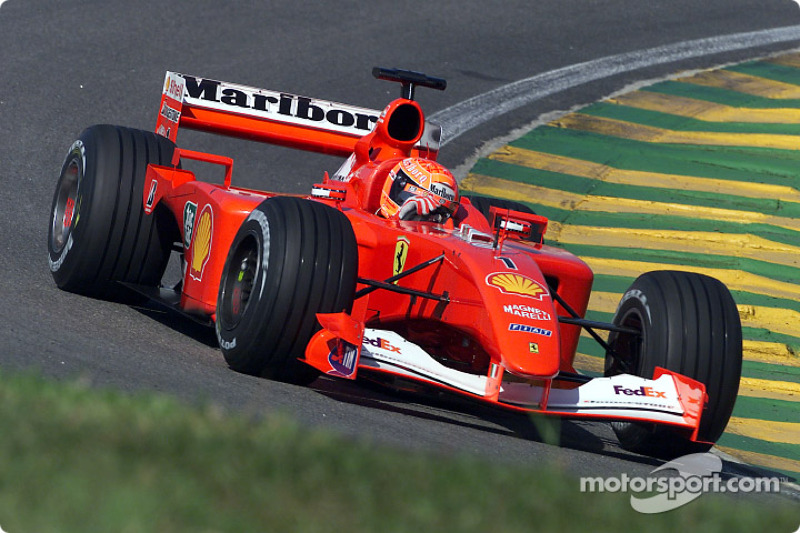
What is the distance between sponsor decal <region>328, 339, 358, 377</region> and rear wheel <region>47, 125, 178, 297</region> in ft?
7.09

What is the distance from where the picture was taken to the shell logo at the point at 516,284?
578cm

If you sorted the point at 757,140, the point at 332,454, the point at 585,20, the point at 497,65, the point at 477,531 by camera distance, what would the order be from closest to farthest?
1. the point at 477,531
2. the point at 332,454
3. the point at 757,140
4. the point at 497,65
5. the point at 585,20

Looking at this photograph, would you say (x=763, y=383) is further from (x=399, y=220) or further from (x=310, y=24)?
(x=310, y=24)

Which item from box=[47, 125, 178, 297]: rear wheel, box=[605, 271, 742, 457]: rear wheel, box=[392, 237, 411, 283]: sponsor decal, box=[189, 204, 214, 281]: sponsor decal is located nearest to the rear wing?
box=[47, 125, 178, 297]: rear wheel

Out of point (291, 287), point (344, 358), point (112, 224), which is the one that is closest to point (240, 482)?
point (344, 358)

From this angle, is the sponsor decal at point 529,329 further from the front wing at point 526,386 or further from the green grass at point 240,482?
the green grass at point 240,482

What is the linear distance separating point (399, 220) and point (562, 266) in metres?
0.94

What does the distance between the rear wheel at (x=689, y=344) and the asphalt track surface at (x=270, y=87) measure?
20 cm

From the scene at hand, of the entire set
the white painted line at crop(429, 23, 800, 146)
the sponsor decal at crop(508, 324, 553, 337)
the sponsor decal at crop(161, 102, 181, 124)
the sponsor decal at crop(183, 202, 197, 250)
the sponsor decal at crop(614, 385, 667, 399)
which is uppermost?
the white painted line at crop(429, 23, 800, 146)

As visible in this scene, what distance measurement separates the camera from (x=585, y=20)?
53.4ft

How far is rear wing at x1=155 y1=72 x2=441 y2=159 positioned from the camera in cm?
838

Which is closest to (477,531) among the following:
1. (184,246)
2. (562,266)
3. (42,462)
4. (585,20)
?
(42,462)

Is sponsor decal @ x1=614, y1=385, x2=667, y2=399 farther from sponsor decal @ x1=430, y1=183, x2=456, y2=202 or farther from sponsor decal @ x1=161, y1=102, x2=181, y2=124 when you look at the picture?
sponsor decal @ x1=161, y1=102, x2=181, y2=124

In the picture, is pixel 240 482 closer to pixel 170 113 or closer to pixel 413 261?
pixel 413 261
